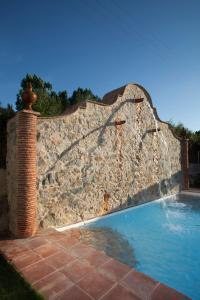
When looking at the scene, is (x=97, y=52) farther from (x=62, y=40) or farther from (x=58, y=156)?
(x=58, y=156)

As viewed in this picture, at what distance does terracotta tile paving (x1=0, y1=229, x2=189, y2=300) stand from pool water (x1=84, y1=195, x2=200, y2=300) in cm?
105

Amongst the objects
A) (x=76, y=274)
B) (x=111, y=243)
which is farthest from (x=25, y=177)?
(x=111, y=243)

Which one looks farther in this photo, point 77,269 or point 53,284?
point 77,269

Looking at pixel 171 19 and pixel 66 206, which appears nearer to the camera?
pixel 66 206

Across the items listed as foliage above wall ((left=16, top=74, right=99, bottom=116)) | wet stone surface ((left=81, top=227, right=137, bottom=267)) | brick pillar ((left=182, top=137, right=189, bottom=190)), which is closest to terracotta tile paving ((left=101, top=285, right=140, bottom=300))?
wet stone surface ((left=81, top=227, right=137, bottom=267))

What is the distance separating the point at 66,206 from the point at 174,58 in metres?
8.70

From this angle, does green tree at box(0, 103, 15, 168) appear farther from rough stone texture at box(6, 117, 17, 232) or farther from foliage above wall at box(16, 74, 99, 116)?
rough stone texture at box(6, 117, 17, 232)

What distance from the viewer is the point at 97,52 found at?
8359 millimetres

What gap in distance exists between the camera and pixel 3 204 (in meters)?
5.80

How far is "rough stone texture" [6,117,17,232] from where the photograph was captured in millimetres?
5242

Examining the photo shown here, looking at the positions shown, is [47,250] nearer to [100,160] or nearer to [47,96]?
[100,160]

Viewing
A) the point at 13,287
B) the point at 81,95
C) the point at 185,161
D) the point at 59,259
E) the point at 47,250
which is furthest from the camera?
the point at 81,95

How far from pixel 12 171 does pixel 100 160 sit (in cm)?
337

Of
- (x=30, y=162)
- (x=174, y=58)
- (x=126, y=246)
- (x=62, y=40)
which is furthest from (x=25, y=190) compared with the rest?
(x=174, y=58)
